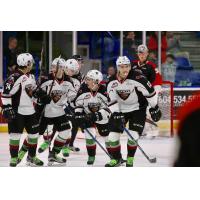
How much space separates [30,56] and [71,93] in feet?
1.32

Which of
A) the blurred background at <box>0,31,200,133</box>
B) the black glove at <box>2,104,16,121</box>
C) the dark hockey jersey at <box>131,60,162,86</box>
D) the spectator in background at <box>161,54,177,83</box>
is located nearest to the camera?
the black glove at <box>2,104,16,121</box>

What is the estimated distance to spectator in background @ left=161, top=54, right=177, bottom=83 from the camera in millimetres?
6211

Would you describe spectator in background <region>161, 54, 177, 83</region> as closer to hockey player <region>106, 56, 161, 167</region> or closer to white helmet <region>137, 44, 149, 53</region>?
white helmet <region>137, 44, 149, 53</region>

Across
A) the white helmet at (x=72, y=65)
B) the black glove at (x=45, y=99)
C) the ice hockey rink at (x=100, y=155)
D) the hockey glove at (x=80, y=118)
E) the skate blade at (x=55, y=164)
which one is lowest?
the skate blade at (x=55, y=164)

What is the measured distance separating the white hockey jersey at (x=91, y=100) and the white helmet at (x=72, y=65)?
0.75 feet

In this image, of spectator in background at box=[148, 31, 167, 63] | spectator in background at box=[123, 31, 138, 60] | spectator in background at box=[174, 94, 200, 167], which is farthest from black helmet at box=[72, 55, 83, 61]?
spectator in background at box=[174, 94, 200, 167]

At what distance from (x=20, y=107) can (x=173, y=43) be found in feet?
8.15

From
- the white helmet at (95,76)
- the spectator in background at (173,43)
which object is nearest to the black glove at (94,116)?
the white helmet at (95,76)

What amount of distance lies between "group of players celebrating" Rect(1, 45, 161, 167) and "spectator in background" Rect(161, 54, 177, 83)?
151 centimetres

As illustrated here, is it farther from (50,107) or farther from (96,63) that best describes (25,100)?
(96,63)

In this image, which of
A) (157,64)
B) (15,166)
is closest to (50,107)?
(15,166)

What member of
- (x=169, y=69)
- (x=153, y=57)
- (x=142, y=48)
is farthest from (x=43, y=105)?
(x=169, y=69)

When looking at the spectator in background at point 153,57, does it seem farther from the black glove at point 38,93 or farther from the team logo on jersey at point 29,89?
the team logo on jersey at point 29,89

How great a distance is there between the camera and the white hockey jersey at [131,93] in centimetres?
440
